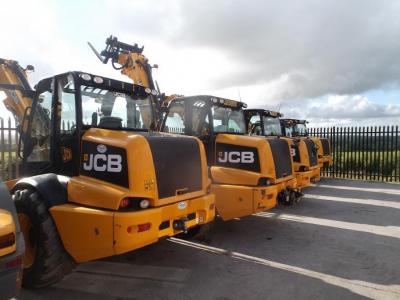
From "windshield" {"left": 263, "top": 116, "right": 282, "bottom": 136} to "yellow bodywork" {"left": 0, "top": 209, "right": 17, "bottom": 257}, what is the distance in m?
8.22

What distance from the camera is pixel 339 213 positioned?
8914 millimetres

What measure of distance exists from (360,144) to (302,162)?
7392 mm

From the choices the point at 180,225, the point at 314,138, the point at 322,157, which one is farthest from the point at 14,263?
the point at 314,138

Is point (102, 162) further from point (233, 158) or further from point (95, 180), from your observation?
point (233, 158)

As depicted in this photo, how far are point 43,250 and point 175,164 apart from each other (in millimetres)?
1854

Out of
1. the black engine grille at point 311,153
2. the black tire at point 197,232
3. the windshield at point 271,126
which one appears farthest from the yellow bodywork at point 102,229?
the black engine grille at point 311,153

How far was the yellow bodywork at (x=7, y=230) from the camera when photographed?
2.82m

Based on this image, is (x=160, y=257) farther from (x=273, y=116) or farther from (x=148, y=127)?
(x=273, y=116)

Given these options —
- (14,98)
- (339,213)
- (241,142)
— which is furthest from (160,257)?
(339,213)

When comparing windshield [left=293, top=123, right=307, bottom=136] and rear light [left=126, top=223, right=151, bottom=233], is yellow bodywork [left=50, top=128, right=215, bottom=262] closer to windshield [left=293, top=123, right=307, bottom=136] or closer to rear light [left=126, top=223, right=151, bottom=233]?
rear light [left=126, top=223, right=151, bottom=233]

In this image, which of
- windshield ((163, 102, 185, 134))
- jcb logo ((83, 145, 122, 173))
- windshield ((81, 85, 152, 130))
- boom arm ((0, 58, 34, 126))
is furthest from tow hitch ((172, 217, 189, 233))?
boom arm ((0, 58, 34, 126))

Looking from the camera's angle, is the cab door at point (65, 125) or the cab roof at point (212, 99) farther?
the cab roof at point (212, 99)

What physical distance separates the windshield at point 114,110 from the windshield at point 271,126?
215 inches

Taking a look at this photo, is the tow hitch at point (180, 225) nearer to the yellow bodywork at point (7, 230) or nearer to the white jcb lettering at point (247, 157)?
the yellow bodywork at point (7, 230)
